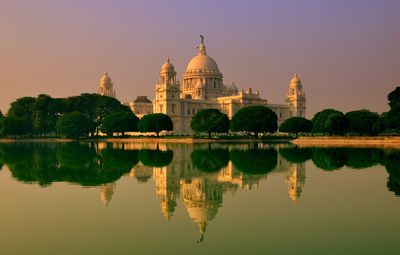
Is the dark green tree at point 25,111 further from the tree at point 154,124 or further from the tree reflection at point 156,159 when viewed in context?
the tree reflection at point 156,159

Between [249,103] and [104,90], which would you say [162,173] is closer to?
[249,103]

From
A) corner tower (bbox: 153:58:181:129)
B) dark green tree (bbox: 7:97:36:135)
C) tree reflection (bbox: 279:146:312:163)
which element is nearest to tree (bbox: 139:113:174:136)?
corner tower (bbox: 153:58:181:129)

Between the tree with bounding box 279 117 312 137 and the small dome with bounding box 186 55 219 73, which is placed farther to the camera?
the small dome with bounding box 186 55 219 73

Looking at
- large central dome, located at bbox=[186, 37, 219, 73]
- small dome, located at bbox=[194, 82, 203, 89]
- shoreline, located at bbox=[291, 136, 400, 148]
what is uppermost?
large central dome, located at bbox=[186, 37, 219, 73]

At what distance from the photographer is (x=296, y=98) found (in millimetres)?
129625

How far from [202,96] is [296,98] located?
895 inches

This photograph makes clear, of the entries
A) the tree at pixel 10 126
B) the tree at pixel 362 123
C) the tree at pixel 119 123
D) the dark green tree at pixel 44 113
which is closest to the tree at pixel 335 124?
the tree at pixel 362 123

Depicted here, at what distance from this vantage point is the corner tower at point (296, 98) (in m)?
130

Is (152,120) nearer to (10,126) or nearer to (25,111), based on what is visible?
(10,126)

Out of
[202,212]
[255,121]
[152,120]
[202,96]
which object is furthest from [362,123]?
[202,212]

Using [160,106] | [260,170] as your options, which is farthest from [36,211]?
[160,106]

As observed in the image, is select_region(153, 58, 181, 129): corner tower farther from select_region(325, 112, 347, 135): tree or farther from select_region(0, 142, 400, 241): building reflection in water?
select_region(0, 142, 400, 241): building reflection in water

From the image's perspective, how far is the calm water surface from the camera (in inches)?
482

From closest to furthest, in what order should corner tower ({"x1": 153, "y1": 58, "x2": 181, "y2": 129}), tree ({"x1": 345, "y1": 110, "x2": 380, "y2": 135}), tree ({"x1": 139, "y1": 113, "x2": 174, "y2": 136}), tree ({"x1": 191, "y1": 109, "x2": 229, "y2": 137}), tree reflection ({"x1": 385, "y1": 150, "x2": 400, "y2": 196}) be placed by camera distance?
tree reflection ({"x1": 385, "y1": 150, "x2": 400, "y2": 196})
tree ({"x1": 345, "y1": 110, "x2": 380, "y2": 135})
tree ({"x1": 191, "y1": 109, "x2": 229, "y2": 137})
tree ({"x1": 139, "y1": 113, "x2": 174, "y2": 136})
corner tower ({"x1": 153, "y1": 58, "x2": 181, "y2": 129})
